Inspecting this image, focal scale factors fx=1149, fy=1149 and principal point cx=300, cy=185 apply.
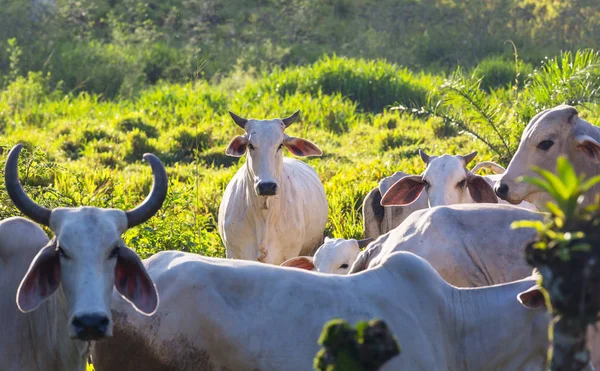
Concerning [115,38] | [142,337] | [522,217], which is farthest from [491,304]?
[115,38]

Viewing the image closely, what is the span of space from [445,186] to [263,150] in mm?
1283

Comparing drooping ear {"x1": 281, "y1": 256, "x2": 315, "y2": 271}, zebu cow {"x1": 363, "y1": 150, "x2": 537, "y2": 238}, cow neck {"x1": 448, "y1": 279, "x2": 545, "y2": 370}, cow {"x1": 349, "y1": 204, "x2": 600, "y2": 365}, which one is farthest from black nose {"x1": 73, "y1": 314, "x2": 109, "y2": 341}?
zebu cow {"x1": 363, "y1": 150, "x2": 537, "y2": 238}

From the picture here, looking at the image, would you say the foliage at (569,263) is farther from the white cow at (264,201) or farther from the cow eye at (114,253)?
the white cow at (264,201)

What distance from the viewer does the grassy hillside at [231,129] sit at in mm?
8914

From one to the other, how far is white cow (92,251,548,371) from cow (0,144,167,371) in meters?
0.16

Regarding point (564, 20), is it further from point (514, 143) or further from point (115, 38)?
point (514, 143)

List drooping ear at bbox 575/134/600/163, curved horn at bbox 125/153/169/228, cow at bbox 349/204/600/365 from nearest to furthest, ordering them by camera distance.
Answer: curved horn at bbox 125/153/169/228, cow at bbox 349/204/600/365, drooping ear at bbox 575/134/600/163

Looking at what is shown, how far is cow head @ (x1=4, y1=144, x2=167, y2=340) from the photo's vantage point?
4.02m

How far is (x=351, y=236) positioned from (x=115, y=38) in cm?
905

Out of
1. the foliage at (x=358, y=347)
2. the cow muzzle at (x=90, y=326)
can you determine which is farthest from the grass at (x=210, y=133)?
the foliage at (x=358, y=347)

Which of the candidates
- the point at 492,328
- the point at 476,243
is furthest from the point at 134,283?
the point at 476,243

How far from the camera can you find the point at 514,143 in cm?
998

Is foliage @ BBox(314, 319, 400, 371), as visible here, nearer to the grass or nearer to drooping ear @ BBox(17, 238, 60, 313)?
drooping ear @ BBox(17, 238, 60, 313)

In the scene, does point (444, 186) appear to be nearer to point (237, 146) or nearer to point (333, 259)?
point (333, 259)
